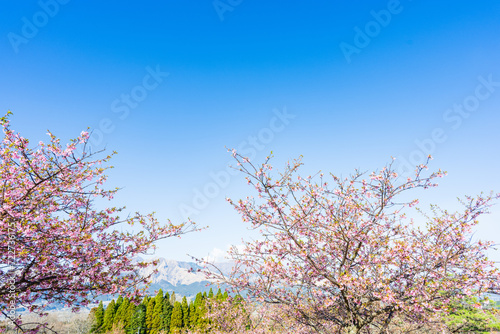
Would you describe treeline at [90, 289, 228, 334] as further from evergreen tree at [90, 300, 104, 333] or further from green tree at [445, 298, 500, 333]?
green tree at [445, 298, 500, 333]

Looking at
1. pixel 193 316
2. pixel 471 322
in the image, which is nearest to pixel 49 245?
pixel 471 322

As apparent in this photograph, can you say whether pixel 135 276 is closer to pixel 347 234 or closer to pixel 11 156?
pixel 11 156

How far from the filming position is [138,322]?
1756 inches

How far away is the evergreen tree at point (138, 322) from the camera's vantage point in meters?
43.7

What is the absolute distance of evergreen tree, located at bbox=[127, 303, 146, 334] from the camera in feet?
143

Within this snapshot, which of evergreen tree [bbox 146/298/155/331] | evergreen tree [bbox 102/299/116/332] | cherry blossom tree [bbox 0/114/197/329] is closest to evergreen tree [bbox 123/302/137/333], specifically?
evergreen tree [bbox 102/299/116/332]

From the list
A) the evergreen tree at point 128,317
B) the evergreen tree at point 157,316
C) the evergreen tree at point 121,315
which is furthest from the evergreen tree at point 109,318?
the evergreen tree at point 157,316

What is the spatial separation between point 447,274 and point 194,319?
159 feet

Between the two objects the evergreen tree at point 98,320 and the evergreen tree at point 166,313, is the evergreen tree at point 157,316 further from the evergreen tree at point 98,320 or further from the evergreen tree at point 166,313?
the evergreen tree at point 98,320

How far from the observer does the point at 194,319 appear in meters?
44.8

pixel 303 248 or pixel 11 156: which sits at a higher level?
pixel 11 156

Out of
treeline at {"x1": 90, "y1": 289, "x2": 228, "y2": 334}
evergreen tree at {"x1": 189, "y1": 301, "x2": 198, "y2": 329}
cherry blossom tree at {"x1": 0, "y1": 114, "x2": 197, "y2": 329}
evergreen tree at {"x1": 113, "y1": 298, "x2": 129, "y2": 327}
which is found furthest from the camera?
evergreen tree at {"x1": 189, "y1": 301, "x2": 198, "y2": 329}

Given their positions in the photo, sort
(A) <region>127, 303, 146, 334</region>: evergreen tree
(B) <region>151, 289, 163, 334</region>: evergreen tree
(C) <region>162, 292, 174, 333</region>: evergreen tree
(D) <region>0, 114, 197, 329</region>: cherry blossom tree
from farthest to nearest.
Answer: (B) <region>151, 289, 163, 334</region>: evergreen tree, (C) <region>162, 292, 174, 333</region>: evergreen tree, (A) <region>127, 303, 146, 334</region>: evergreen tree, (D) <region>0, 114, 197, 329</region>: cherry blossom tree

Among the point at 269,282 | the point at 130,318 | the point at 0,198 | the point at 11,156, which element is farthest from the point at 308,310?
the point at 130,318
